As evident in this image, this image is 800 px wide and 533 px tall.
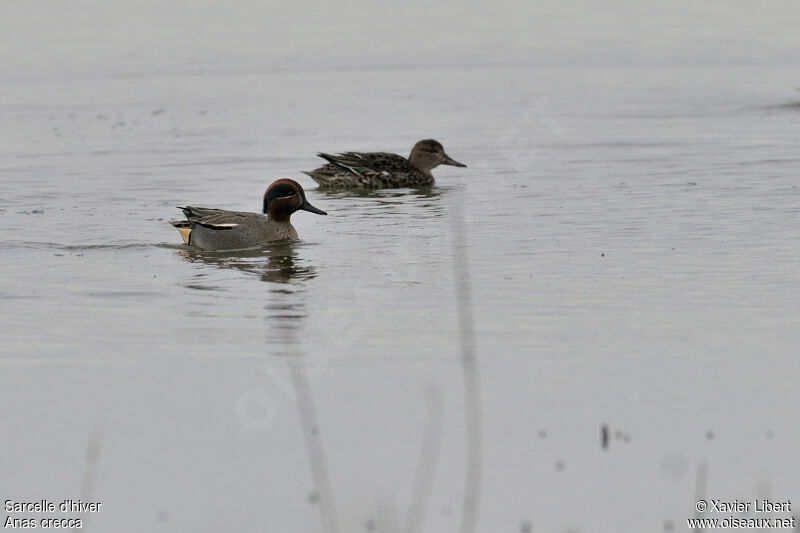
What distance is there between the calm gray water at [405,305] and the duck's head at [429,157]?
322 millimetres

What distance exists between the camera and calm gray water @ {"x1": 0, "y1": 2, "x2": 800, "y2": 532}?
6.14 metres

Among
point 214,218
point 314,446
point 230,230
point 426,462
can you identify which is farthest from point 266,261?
point 426,462

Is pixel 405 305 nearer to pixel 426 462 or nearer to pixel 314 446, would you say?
pixel 314 446

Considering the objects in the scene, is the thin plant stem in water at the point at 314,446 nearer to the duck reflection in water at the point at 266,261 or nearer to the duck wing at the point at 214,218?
the duck reflection in water at the point at 266,261

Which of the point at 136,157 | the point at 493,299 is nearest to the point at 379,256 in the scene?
the point at 493,299

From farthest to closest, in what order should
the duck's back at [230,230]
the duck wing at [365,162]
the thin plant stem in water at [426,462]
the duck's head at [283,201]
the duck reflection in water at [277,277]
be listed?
the duck wing at [365,162], the duck's head at [283,201], the duck's back at [230,230], the duck reflection in water at [277,277], the thin plant stem in water at [426,462]

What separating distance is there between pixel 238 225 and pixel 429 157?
4826 mm

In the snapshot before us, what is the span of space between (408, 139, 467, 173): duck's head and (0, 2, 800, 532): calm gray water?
32cm

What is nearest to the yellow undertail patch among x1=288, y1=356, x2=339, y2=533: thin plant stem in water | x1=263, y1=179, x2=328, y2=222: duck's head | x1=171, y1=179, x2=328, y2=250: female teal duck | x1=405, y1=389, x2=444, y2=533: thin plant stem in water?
x1=171, y1=179, x2=328, y2=250: female teal duck

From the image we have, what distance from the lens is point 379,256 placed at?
460 inches

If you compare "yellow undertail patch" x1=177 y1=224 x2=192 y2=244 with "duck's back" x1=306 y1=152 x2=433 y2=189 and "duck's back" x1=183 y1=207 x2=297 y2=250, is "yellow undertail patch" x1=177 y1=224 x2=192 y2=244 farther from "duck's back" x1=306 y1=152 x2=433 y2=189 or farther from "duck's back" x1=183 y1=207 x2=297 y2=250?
"duck's back" x1=306 y1=152 x2=433 y2=189

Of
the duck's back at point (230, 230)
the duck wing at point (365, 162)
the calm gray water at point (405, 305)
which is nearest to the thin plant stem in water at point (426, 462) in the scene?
the calm gray water at point (405, 305)

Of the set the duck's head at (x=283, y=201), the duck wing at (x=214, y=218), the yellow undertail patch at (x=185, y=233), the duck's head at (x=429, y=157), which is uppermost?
the duck's head at (x=429, y=157)

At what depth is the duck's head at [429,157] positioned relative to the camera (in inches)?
669
